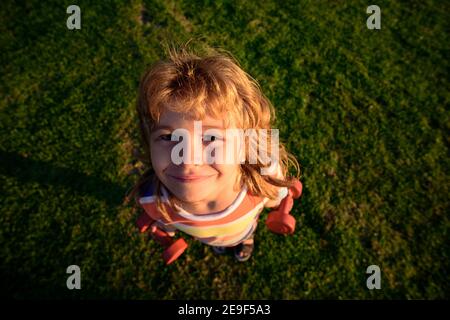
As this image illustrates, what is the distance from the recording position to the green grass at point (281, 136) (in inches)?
123

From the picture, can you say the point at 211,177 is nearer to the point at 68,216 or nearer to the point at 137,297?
the point at 137,297

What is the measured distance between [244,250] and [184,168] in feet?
5.73

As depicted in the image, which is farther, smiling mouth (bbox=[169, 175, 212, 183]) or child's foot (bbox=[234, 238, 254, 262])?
child's foot (bbox=[234, 238, 254, 262])

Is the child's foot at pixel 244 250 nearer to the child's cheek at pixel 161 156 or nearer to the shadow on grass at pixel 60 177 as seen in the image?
the shadow on grass at pixel 60 177

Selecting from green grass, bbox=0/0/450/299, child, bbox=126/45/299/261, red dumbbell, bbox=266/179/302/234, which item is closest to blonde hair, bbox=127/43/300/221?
child, bbox=126/45/299/261

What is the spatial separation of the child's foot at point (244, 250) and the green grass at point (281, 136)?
4.4 inches

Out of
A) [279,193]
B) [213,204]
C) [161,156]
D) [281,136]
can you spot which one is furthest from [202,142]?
[281,136]

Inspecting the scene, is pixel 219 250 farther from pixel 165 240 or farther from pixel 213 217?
pixel 213 217

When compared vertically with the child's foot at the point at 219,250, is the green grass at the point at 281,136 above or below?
above

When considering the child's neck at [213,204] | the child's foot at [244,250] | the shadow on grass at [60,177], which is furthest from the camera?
the shadow on grass at [60,177]

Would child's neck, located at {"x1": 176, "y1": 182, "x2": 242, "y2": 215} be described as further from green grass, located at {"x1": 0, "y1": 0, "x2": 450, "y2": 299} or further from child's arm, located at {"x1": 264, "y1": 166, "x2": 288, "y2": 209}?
green grass, located at {"x1": 0, "y1": 0, "x2": 450, "y2": 299}

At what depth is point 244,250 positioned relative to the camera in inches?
122

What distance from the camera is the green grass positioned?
3.12 meters

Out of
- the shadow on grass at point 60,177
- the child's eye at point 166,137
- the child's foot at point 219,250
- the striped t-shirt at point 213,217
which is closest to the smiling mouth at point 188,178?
the child's eye at point 166,137
